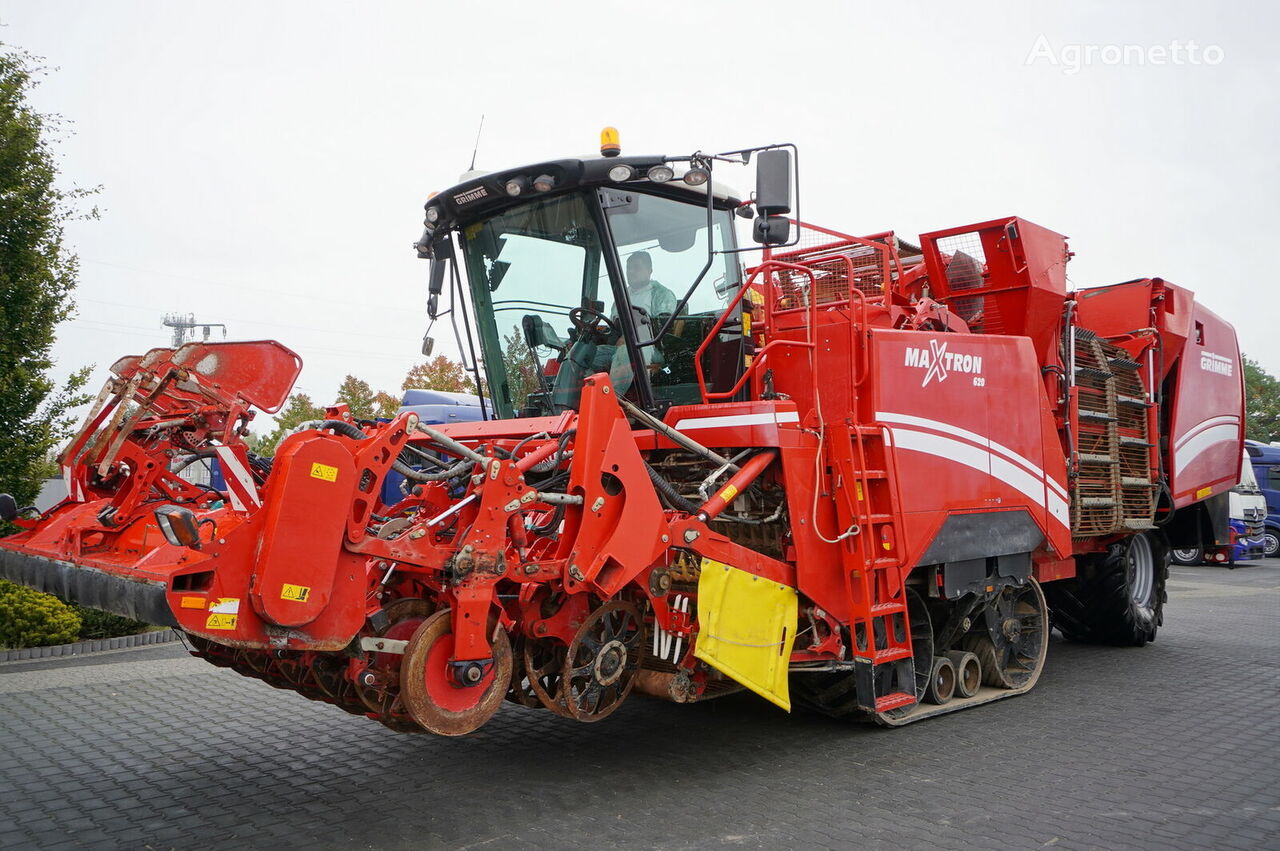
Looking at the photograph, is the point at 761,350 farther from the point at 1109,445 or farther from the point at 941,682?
the point at 1109,445

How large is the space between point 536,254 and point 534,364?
0.66 metres

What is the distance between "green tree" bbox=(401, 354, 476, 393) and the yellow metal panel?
76.4ft

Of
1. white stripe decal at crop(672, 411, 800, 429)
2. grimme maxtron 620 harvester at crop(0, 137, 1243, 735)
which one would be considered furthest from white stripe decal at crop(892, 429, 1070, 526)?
white stripe decal at crop(672, 411, 800, 429)

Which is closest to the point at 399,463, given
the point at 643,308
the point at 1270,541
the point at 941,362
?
the point at 643,308

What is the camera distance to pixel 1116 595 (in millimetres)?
8195

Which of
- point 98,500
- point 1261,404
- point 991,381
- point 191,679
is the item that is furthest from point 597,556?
point 1261,404

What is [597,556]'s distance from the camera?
4293mm

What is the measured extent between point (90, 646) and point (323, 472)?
20.2ft

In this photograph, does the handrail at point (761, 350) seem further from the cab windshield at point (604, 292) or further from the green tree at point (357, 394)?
the green tree at point (357, 394)

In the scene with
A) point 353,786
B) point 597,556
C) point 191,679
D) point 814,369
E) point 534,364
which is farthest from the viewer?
point 191,679

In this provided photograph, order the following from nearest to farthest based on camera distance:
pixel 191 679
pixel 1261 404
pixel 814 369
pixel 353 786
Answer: pixel 353 786, pixel 814 369, pixel 191 679, pixel 1261 404

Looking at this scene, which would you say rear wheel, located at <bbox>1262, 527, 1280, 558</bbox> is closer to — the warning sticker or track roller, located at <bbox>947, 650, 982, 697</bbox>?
track roller, located at <bbox>947, 650, 982, 697</bbox>

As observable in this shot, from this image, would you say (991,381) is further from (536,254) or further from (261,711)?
(261,711)

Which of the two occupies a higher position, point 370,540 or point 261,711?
point 370,540
